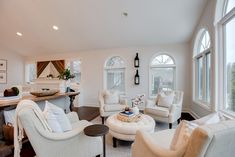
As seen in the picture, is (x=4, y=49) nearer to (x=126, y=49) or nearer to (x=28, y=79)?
(x=28, y=79)

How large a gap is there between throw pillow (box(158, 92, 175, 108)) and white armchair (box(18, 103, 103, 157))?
2.36m

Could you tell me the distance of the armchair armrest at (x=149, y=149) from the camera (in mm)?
1131

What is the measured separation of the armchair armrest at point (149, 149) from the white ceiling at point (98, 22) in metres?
3.08

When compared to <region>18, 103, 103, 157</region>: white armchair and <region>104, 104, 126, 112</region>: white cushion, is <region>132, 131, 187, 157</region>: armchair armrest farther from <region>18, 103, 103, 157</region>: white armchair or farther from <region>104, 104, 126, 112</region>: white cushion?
<region>104, 104, 126, 112</region>: white cushion

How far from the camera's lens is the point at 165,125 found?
3619 mm

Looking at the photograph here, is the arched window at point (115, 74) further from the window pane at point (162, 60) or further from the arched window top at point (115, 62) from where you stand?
the window pane at point (162, 60)

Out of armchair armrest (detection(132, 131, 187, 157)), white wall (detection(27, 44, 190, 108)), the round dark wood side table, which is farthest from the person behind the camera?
white wall (detection(27, 44, 190, 108))

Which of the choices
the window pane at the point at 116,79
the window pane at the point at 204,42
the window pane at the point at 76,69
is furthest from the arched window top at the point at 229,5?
the window pane at the point at 76,69

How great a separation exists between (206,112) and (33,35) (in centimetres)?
624

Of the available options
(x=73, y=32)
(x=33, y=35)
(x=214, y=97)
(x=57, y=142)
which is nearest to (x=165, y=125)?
(x=214, y=97)

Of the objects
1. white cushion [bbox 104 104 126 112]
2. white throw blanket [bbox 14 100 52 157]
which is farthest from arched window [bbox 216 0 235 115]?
white throw blanket [bbox 14 100 52 157]

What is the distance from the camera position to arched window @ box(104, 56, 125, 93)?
576 cm

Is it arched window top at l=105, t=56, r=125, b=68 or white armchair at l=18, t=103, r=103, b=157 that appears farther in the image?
arched window top at l=105, t=56, r=125, b=68

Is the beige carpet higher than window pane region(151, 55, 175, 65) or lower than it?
lower
